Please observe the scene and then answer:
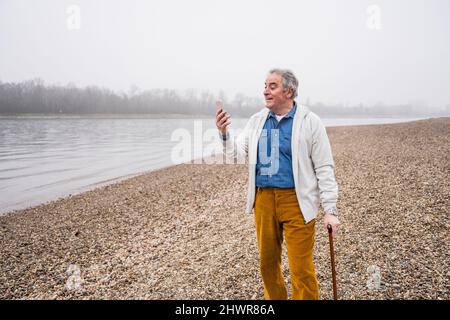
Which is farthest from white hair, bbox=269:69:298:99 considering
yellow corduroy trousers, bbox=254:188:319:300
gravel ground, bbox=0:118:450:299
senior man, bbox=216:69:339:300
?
gravel ground, bbox=0:118:450:299

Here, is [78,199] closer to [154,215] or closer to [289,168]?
[154,215]

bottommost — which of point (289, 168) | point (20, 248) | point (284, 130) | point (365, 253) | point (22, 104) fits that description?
point (20, 248)

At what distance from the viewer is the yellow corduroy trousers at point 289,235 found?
276cm

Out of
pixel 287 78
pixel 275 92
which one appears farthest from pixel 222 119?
pixel 287 78

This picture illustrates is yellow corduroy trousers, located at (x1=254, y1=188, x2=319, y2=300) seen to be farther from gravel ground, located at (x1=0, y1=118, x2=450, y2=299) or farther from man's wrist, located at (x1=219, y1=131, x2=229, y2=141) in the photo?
gravel ground, located at (x1=0, y1=118, x2=450, y2=299)

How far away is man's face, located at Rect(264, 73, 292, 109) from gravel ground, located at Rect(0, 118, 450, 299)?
2572 millimetres

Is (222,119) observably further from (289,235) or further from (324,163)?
(289,235)

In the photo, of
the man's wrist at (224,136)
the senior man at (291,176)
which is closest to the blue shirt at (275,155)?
the senior man at (291,176)

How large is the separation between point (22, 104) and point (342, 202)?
12031 centimetres

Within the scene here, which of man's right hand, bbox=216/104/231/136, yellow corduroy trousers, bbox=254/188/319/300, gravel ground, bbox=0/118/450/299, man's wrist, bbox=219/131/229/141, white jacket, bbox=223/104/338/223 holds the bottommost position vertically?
gravel ground, bbox=0/118/450/299

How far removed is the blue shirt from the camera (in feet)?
9.22

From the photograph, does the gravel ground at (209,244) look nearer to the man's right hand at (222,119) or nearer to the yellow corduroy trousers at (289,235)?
the yellow corduroy trousers at (289,235)

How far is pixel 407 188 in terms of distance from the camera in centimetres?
800

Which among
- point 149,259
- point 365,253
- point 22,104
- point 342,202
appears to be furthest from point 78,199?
point 22,104
